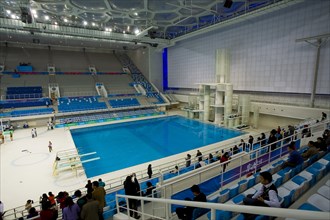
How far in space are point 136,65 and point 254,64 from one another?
765 inches

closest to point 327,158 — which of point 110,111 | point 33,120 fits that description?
point 110,111

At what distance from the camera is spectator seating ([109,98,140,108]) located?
2099 centimetres

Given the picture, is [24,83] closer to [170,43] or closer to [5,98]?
[5,98]

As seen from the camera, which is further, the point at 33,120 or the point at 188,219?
the point at 33,120

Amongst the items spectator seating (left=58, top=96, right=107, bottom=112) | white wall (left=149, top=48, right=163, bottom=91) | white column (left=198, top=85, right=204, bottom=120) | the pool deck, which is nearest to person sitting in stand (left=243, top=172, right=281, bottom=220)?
the pool deck

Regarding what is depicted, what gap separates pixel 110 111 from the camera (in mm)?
20125

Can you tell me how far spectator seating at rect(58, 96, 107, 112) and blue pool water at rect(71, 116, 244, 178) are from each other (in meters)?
3.39

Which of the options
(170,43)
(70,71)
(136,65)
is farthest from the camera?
(136,65)

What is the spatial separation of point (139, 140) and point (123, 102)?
9.49 meters

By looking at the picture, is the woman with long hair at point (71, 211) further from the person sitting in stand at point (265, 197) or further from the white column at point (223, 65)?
the white column at point (223, 65)

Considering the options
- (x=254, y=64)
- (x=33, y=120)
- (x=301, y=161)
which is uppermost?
(x=254, y=64)

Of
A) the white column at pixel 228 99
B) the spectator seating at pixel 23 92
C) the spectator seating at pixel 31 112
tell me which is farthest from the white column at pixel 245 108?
the spectator seating at pixel 23 92

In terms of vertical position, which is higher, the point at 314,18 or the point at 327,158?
the point at 314,18

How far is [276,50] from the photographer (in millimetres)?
13812
